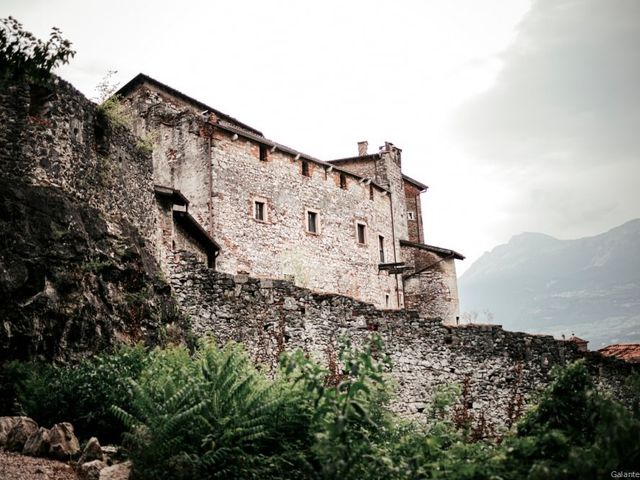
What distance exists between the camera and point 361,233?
31906 mm

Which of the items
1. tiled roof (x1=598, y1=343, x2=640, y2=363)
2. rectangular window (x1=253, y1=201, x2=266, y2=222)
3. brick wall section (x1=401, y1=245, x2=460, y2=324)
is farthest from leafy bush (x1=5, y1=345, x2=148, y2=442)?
brick wall section (x1=401, y1=245, x2=460, y2=324)

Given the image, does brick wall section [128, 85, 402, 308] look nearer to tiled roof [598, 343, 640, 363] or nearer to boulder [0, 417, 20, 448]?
tiled roof [598, 343, 640, 363]

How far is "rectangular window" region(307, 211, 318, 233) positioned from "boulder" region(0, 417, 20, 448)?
808 inches

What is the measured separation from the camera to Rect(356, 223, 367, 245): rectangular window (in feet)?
104

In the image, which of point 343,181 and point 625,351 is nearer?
point 625,351

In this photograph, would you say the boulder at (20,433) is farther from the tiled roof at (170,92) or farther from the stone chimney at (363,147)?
the stone chimney at (363,147)

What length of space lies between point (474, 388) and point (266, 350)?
5.19 m

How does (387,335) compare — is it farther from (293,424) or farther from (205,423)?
(205,423)

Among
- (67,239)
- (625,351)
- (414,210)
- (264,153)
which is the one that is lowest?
(625,351)

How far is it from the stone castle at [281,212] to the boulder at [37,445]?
1064 cm

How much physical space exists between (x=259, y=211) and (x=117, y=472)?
19.4 m

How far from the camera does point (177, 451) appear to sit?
7746 millimetres

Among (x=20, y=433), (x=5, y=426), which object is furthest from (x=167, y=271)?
(x=20, y=433)

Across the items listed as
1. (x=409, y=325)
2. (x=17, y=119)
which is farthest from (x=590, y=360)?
(x=17, y=119)
